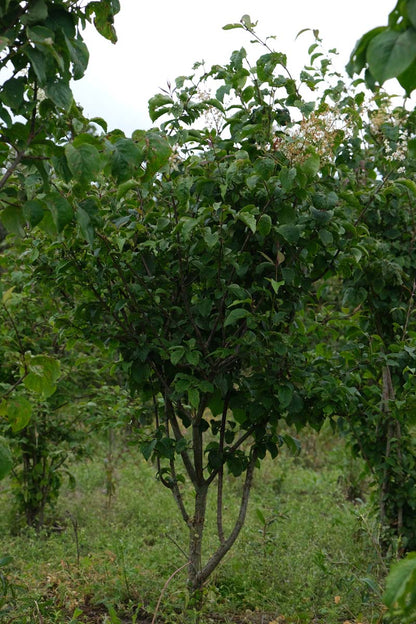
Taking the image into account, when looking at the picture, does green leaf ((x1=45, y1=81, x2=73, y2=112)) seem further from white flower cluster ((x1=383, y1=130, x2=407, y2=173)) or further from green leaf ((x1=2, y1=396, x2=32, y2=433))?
white flower cluster ((x1=383, y1=130, x2=407, y2=173))

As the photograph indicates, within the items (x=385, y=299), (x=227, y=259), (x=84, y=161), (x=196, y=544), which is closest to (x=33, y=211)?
(x=84, y=161)

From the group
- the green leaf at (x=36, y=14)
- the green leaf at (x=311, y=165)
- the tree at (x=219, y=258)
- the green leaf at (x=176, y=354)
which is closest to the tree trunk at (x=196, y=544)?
the tree at (x=219, y=258)

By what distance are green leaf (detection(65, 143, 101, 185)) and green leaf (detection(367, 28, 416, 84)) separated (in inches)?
31.2

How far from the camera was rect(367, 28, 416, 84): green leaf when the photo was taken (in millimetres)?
1029

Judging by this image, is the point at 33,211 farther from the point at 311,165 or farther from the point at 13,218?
the point at 311,165

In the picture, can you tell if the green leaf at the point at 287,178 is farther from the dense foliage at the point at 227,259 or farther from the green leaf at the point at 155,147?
the green leaf at the point at 155,147

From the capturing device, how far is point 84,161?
64.1 inches

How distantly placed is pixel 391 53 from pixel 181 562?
3.50 meters

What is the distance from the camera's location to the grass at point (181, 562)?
10.2 ft

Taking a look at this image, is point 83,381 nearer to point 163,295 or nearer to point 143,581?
point 143,581

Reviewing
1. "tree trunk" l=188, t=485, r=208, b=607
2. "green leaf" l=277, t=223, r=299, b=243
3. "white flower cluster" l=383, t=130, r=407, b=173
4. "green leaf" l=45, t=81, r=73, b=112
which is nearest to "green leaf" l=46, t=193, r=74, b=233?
"green leaf" l=45, t=81, r=73, b=112

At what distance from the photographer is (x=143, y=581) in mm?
3455

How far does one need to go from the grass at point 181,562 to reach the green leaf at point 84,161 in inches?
64.2

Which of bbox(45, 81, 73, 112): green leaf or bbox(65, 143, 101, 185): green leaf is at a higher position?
bbox(45, 81, 73, 112): green leaf
